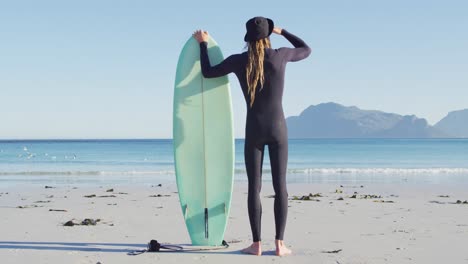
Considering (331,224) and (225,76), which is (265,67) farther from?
(331,224)

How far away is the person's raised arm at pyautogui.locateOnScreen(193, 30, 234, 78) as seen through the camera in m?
4.59

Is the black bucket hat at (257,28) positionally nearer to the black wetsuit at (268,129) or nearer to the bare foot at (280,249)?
the black wetsuit at (268,129)

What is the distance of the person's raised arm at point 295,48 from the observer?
4.59 metres

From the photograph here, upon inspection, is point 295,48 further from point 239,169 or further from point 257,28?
point 239,169

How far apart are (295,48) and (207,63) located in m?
Result: 0.72

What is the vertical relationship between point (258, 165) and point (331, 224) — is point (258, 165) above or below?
above

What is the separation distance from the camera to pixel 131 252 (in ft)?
15.2

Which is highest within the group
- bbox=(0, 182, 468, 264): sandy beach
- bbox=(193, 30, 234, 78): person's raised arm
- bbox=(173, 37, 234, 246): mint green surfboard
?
bbox=(193, 30, 234, 78): person's raised arm

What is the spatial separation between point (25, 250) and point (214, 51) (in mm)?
2241

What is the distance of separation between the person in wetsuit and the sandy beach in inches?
14.4

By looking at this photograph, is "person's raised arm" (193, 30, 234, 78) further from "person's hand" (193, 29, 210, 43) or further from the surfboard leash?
the surfboard leash

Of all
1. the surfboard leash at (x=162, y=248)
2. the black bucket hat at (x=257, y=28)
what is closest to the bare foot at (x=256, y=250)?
the surfboard leash at (x=162, y=248)

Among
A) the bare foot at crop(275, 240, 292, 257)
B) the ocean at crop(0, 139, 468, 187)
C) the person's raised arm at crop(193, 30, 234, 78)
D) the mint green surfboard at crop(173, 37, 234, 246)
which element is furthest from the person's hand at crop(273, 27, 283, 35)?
the ocean at crop(0, 139, 468, 187)

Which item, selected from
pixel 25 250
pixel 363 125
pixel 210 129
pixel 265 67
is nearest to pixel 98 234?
pixel 25 250
